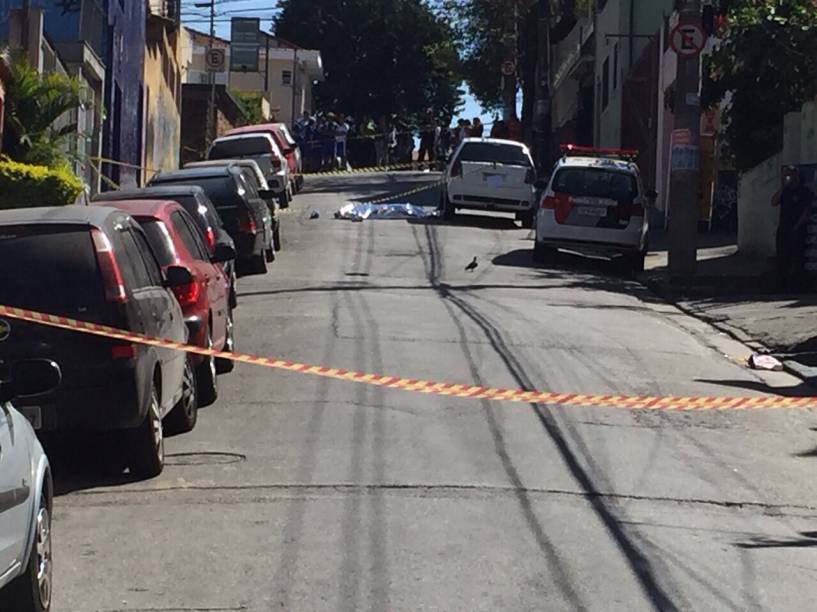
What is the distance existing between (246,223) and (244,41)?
125 ft

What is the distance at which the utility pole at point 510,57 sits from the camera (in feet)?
192

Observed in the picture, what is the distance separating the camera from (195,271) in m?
12.9

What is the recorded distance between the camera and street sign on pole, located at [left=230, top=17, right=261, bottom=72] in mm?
58472

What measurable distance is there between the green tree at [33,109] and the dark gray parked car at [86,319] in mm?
12730

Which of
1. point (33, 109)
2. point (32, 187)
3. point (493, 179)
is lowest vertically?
point (32, 187)

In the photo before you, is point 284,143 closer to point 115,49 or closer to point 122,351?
point 115,49

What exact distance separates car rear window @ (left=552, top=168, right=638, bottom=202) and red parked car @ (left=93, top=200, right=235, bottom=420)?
40.2 feet

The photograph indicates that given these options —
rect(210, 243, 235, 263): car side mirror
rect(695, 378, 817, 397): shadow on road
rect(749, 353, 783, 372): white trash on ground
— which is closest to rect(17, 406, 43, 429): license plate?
rect(210, 243, 235, 263): car side mirror

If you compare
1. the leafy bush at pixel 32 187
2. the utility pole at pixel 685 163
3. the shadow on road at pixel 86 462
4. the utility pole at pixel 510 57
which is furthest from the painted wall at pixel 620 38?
the shadow on road at pixel 86 462

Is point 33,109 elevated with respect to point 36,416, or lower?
elevated

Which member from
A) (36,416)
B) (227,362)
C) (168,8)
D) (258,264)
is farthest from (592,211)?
(168,8)

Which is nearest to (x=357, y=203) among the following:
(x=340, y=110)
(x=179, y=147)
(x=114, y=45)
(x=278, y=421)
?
(x=114, y=45)

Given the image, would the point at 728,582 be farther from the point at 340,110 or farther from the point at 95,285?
the point at 340,110

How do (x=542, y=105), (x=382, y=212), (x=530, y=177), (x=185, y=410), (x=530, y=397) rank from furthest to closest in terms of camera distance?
1. (x=542, y=105)
2. (x=382, y=212)
3. (x=530, y=177)
4. (x=530, y=397)
5. (x=185, y=410)
